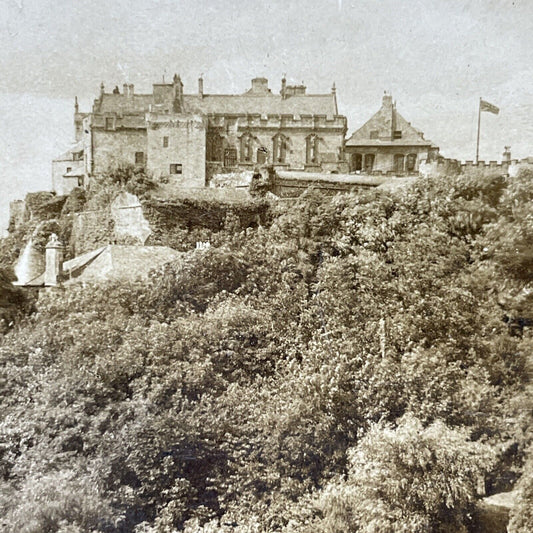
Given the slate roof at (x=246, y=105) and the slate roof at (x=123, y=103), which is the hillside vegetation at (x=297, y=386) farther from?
the slate roof at (x=123, y=103)

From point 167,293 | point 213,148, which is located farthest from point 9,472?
point 213,148

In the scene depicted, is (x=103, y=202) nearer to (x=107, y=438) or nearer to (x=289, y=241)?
(x=289, y=241)

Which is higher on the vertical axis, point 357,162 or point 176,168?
point 357,162

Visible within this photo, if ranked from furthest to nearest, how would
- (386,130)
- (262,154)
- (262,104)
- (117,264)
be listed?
(262,104)
(262,154)
(386,130)
(117,264)

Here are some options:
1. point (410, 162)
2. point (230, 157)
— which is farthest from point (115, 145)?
point (410, 162)

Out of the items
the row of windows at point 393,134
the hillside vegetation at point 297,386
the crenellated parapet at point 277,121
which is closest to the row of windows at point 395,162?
the row of windows at point 393,134

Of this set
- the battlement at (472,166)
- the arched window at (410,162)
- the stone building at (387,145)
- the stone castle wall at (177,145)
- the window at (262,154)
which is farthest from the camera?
the window at (262,154)

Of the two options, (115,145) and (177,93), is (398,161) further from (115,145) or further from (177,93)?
(115,145)

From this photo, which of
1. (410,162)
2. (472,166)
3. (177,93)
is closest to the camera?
(472,166)
